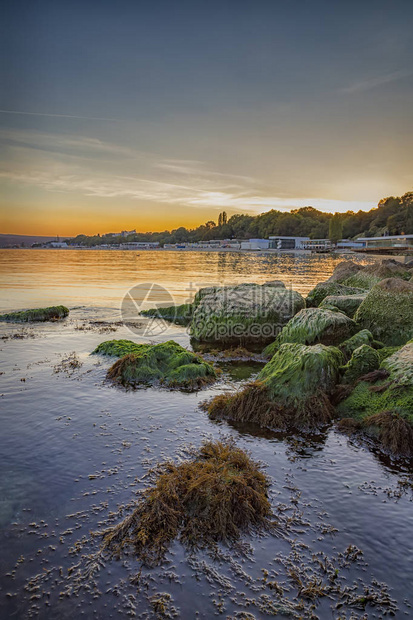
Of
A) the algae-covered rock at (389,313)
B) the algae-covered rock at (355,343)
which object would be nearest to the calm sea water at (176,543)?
the algae-covered rock at (355,343)

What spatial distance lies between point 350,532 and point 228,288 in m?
11.9

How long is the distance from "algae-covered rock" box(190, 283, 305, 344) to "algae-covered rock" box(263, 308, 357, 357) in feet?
7.79

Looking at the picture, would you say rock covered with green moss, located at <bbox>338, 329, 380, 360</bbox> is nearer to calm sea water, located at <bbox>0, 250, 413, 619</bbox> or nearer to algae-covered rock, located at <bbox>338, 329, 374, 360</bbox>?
algae-covered rock, located at <bbox>338, 329, 374, 360</bbox>

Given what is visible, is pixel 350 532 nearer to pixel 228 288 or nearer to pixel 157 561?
pixel 157 561

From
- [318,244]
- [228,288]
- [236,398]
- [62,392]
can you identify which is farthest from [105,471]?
[318,244]

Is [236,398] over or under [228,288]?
under

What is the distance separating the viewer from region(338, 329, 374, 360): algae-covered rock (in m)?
10.2

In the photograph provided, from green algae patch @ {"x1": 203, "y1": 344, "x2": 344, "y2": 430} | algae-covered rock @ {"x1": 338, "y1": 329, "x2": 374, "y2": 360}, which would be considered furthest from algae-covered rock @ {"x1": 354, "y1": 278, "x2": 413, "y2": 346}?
green algae patch @ {"x1": 203, "y1": 344, "x2": 344, "y2": 430}

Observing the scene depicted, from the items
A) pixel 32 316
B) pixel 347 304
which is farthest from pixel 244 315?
pixel 32 316

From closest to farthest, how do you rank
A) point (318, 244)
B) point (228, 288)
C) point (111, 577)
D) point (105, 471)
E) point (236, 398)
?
1. point (111, 577)
2. point (105, 471)
3. point (236, 398)
4. point (228, 288)
5. point (318, 244)

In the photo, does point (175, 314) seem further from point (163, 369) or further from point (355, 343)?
point (355, 343)

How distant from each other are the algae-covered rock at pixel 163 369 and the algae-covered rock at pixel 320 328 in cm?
264

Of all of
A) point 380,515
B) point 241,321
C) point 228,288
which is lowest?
point 380,515

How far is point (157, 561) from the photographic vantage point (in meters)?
4.45
